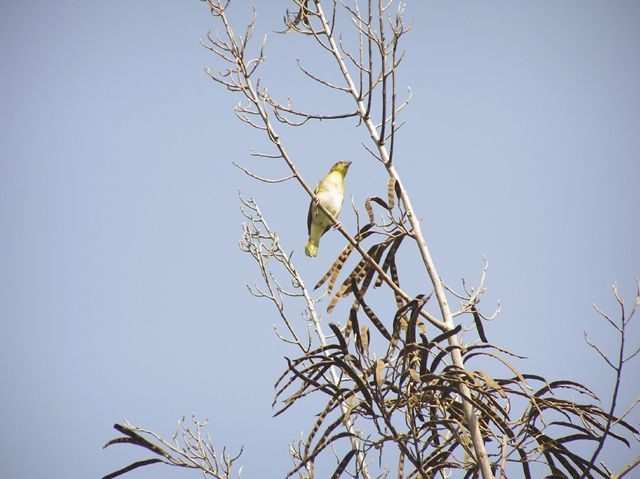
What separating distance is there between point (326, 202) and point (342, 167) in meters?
0.64

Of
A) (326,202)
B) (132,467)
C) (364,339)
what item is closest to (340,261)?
(364,339)

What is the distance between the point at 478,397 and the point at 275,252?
2.96m

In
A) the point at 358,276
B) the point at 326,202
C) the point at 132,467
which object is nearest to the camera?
the point at 132,467

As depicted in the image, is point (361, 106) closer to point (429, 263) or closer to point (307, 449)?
point (429, 263)

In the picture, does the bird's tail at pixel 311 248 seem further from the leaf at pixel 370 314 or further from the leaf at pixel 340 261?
the leaf at pixel 370 314

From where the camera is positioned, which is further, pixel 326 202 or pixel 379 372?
pixel 326 202

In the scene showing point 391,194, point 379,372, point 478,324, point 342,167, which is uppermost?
point 342,167

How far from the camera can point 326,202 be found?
6.79 metres

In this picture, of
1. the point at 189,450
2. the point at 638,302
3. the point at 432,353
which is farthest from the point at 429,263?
the point at 189,450

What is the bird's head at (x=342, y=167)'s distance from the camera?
7212 millimetres

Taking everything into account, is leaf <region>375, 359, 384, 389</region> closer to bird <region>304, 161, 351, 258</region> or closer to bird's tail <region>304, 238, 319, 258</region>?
bird <region>304, 161, 351, 258</region>

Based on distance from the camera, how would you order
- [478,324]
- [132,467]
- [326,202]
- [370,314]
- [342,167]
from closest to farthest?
[132,467], [370,314], [478,324], [326,202], [342,167]

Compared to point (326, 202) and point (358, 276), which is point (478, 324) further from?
point (326, 202)

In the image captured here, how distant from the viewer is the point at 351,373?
210 centimetres
